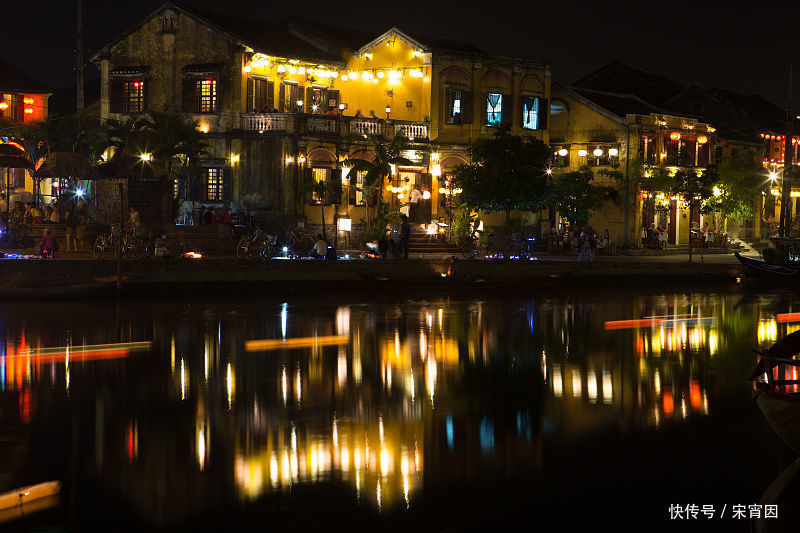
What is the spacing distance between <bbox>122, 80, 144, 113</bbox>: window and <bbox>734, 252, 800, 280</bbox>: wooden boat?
85.4ft

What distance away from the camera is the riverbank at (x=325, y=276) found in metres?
25.7

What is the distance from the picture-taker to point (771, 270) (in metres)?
34.3

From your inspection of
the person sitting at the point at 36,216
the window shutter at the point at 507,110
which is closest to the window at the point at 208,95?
the person sitting at the point at 36,216

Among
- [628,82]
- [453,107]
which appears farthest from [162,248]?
[628,82]

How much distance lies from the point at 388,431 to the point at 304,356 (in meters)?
5.38

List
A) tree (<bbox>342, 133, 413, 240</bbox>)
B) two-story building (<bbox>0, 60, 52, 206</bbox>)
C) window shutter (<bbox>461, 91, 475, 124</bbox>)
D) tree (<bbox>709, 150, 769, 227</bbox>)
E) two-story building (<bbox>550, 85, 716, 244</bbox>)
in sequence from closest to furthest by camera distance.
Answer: tree (<bbox>342, 133, 413, 240</bbox>), window shutter (<bbox>461, 91, 475, 124</bbox>), two-story building (<bbox>550, 85, 716, 244</bbox>), tree (<bbox>709, 150, 769, 227</bbox>), two-story building (<bbox>0, 60, 52, 206</bbox>)

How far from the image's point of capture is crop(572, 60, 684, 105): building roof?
2418 inches

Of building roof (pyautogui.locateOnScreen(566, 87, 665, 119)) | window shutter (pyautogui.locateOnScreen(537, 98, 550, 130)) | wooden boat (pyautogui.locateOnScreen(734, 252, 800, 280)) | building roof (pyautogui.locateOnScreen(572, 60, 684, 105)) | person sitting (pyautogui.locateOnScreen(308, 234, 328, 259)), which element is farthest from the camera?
building roof (pyautogui.locateOnScreen(572, 60, 684, 105))

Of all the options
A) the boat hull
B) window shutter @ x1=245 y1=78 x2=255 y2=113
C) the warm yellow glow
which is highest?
window shutter @ x1=245 y1=78 x2=255 y2=113

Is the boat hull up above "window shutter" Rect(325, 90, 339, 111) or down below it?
below

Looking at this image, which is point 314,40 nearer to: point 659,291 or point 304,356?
point 659,291

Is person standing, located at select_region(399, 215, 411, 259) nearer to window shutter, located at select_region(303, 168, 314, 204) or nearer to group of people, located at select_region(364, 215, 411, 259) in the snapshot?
group of people, located at select_region(364, 215, 411, 259)

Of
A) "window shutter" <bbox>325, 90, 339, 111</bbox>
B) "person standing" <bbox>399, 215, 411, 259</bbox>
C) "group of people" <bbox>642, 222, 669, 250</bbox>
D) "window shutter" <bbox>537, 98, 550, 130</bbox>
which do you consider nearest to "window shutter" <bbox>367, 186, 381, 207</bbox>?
"window shutter" <bbox>325, 90, 339, 111</bbox>

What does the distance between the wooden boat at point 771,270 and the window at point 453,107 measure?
15279 mm
